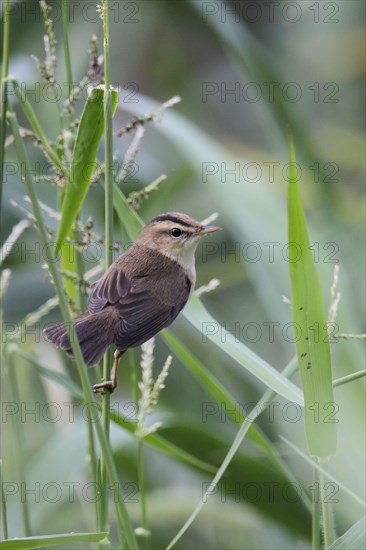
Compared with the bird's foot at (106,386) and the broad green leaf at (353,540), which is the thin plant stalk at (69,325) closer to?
the bird's foot at (106,386)

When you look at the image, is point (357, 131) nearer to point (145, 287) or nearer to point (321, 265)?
point (321, 265)

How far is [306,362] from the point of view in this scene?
1.53 metres

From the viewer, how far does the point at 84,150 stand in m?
1.65

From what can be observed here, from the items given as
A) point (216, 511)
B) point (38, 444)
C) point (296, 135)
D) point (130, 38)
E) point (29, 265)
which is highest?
point (130, 38)

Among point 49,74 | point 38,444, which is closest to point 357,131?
point 38,444

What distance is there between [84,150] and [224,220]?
166 centimetres

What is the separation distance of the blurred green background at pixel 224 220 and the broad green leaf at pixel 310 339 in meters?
0.42

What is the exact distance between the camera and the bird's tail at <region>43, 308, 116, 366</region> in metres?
1.87

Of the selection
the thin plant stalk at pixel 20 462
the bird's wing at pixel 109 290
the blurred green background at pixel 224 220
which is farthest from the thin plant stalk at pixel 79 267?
the blurred green background at pixel 224 220

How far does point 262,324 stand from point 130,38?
235 cm


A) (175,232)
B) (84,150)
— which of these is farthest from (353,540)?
(175,232)

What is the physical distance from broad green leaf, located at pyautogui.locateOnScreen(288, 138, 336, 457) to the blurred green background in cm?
42

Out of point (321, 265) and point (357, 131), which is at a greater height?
point (357, 131)

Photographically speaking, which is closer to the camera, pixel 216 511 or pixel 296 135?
pixel 216 511
